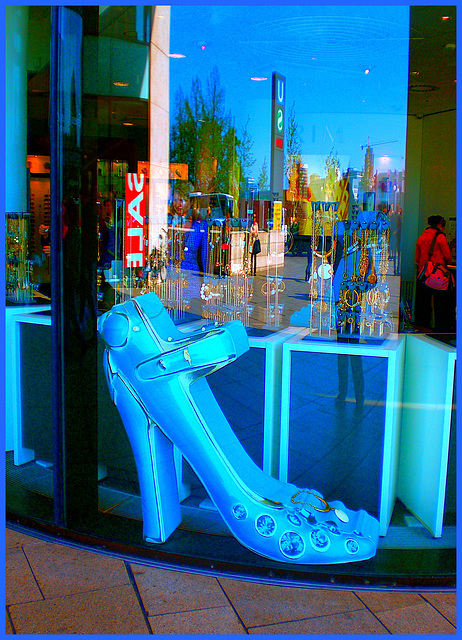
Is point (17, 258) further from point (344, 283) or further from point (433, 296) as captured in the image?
point (433, 296)

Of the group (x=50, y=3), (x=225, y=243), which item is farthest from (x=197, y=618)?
(x=225, y=243)

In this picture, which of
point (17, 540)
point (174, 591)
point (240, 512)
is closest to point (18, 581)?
point (17, 540)

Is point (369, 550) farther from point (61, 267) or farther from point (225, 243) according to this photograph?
point (225, 243)

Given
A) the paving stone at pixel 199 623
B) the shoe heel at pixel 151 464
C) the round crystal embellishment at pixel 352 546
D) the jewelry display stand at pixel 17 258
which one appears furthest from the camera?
the jewelry display stand at pixel 17 258

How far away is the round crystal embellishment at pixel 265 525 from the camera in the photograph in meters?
1.91

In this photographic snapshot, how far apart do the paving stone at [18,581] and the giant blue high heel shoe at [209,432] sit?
1.84ft

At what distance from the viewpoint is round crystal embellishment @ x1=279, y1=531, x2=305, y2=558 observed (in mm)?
1893

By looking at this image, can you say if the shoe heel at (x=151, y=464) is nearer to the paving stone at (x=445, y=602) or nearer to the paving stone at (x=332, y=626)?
the paving stone at (x=332, y=626)

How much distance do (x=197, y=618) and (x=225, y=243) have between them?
241 cm

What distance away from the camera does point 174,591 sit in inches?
73.1

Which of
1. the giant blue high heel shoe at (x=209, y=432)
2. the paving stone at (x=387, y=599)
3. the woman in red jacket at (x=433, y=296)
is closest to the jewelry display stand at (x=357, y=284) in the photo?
the giant blue high heel shoe at (x=209, y=432)

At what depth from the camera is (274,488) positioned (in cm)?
201

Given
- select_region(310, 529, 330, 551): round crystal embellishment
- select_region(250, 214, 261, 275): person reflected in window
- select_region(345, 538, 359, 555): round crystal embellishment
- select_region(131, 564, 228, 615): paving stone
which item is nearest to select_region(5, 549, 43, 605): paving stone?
select_region(131, 564, 228, 615): paving stone

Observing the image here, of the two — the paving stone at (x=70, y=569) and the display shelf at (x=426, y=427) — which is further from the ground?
the display shelf at (x=426, y=427)
